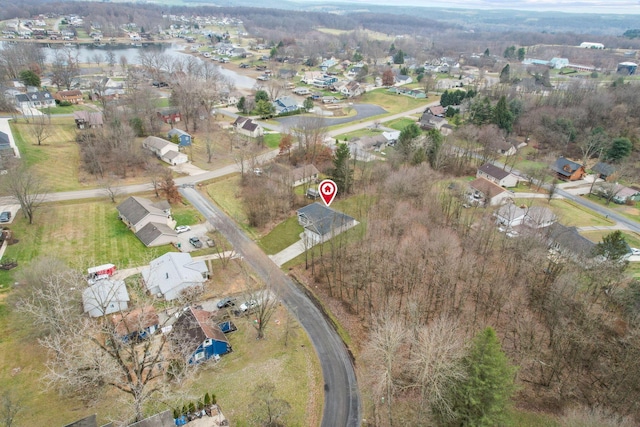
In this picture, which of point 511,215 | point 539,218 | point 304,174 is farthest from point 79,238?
point 539,218

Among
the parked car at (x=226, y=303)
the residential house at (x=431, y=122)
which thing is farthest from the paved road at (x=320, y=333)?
the residential house at (x=431, y=122)

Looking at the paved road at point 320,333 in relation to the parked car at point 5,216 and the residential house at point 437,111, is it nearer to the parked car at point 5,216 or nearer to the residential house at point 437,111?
the parked car at point 5,216

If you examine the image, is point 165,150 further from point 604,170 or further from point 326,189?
point 604,170

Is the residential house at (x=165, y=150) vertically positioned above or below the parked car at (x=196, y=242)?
above

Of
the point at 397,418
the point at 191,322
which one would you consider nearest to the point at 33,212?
the point at 191,322

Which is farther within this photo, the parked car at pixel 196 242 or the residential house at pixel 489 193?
the residential house at pixel 489 193

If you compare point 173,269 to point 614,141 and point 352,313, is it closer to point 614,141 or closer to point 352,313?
point 352,313
